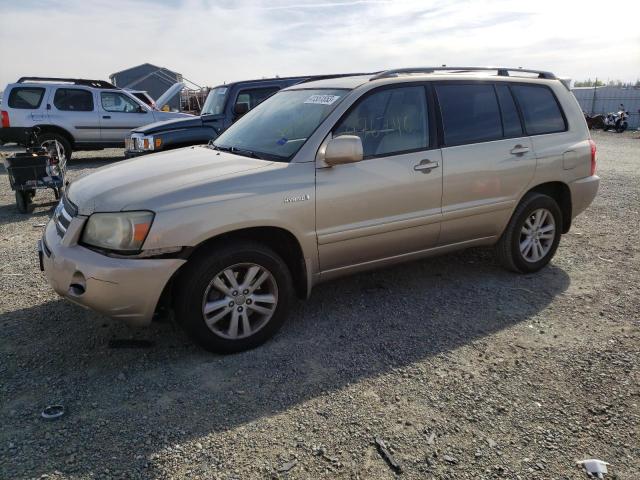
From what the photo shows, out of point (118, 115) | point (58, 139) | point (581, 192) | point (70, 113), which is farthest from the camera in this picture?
point (118, 115)

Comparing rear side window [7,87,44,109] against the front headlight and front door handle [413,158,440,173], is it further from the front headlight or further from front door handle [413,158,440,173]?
front door handle [413,158,440,173]

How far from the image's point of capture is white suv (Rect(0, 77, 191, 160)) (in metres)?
12.5

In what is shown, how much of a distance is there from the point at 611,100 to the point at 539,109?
25.2 metres

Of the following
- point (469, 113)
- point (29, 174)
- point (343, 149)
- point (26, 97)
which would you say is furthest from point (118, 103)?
point (343, 149)

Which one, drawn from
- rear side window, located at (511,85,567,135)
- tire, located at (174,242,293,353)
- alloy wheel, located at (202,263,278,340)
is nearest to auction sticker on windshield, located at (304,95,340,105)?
tire, located at (174,242,293,353)

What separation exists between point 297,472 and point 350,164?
6.86 ft

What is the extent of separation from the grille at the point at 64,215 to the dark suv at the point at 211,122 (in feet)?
16.4

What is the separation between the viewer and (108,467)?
2488 millimetres

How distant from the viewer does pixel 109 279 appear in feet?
10.1

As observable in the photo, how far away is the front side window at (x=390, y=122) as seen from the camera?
3.87 m

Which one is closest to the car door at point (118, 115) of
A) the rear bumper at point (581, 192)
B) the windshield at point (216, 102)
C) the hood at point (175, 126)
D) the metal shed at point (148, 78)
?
the windshield at point (216, 102)

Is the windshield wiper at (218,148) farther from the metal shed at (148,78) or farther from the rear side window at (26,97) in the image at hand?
the metal shed at (148,78)

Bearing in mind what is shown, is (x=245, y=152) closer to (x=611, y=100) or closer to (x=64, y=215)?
A: (x=64, y=215)

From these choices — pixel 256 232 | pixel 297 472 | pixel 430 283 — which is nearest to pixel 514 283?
pixel 430 283
